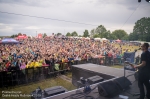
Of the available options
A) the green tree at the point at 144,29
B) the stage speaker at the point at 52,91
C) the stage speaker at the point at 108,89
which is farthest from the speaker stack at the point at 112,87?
the green tree at the point at 144,29

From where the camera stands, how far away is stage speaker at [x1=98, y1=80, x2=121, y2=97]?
11.5 feet

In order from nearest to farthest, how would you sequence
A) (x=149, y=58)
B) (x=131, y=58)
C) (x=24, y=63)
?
1. (x=149, y=58)
2. (x=24, y=63)
3. (x=131, y=58)

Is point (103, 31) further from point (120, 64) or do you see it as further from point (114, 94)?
point (114, 94)

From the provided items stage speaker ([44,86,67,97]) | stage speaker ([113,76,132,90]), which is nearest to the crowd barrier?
stage speaker ([44,86,67,97])

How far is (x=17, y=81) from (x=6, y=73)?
83cm

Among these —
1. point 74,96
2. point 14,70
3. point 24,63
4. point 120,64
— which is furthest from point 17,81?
point 120,64

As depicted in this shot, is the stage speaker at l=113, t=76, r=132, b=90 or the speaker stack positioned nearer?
the speaker stack

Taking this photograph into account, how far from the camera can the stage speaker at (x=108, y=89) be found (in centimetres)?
349

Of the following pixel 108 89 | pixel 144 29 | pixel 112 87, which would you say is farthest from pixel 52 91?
pixel 144 29

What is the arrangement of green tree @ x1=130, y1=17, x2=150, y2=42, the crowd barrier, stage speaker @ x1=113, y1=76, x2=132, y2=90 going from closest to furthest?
stage speaker @ x1=113, y1=76, x2=132, y2=90 < the crowd barrier < green tree @ x1=130, y1=17, x2=150, y2=42

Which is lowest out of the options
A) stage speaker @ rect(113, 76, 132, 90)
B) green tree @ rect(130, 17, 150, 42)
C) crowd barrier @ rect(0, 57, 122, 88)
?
crowd barrier @ rect(0, 57, 122, 88)

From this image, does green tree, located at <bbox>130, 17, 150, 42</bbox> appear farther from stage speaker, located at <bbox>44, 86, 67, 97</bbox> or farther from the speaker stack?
stage speaker, located at <bbox>44, 86, 67, 97</bbox>

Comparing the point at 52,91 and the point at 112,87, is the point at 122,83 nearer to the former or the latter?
the point at 112,87

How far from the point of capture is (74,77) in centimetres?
742
